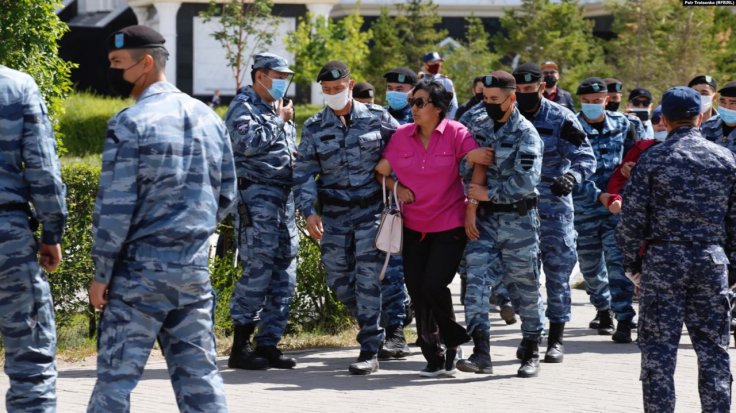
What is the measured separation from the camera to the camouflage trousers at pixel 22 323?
5949 millimetres

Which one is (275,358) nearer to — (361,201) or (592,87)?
(361,201)

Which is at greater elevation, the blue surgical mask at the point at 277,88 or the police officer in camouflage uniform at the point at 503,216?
the blue surgical mask at the point at 277,88

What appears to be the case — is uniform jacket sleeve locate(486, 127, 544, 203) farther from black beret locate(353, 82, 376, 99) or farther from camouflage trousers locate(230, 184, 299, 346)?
black beret locate(353, 82, 376, 99)

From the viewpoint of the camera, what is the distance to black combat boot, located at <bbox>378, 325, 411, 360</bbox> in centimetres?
938

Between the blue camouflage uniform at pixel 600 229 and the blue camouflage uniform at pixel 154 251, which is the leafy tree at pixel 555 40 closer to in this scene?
the blue camouflage uniform at pixel 600 229

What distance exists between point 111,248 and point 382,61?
120ft

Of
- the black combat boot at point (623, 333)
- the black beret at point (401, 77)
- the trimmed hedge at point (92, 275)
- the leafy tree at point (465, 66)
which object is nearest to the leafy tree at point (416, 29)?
the leafy tree at point (465, 66)

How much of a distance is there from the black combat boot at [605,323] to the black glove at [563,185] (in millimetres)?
Answer: 2204

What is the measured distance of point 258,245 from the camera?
28.8ft

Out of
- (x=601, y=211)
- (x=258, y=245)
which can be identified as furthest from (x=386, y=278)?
(x=601, y=211)

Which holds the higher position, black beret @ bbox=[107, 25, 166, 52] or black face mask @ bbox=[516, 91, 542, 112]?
black beret @ bbox=[107, 25, 166, 52]

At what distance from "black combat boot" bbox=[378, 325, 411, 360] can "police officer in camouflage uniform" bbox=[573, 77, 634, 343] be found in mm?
2042

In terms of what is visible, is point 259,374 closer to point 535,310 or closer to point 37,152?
point 535,310

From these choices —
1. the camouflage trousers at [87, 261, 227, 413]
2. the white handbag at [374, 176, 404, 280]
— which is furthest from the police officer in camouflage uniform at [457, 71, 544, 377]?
the camouflage trousers at [87, 261, 227, 413]
